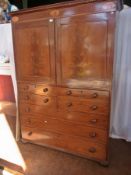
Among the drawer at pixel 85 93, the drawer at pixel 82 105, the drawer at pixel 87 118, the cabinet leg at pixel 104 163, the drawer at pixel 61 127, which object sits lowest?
the cabinet leg at pixel 104 163

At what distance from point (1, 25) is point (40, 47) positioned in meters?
1.06

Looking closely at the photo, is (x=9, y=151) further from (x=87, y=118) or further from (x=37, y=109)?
(x=87, y=118)

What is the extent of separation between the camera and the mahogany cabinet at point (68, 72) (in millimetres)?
1563

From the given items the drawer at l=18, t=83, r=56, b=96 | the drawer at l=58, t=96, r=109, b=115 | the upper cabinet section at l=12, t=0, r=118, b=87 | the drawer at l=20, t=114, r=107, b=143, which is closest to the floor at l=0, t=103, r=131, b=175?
the drawer at l=20, t=114, r=107, b=143

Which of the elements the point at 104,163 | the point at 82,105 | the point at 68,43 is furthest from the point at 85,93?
the point at 104,163

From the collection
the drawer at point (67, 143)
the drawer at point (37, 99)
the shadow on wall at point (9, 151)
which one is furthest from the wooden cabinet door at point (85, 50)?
the shadow on wall at point (9, 151)

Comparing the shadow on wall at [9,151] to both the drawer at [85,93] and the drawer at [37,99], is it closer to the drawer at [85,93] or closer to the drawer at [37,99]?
the drawer at [37,99]

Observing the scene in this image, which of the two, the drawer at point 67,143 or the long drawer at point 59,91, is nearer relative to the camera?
the long drawer at point 59,91

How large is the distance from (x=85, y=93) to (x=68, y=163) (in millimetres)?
812

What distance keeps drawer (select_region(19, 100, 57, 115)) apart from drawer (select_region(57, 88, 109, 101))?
19 centimetres

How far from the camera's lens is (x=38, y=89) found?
77.4 inches

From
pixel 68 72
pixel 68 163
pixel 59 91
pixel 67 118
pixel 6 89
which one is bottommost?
pixel 68 163

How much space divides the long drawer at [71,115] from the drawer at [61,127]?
0.15 feet

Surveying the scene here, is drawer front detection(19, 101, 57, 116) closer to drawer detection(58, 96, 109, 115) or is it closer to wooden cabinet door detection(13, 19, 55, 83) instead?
drawer detection(58, 96, 109, 115)
